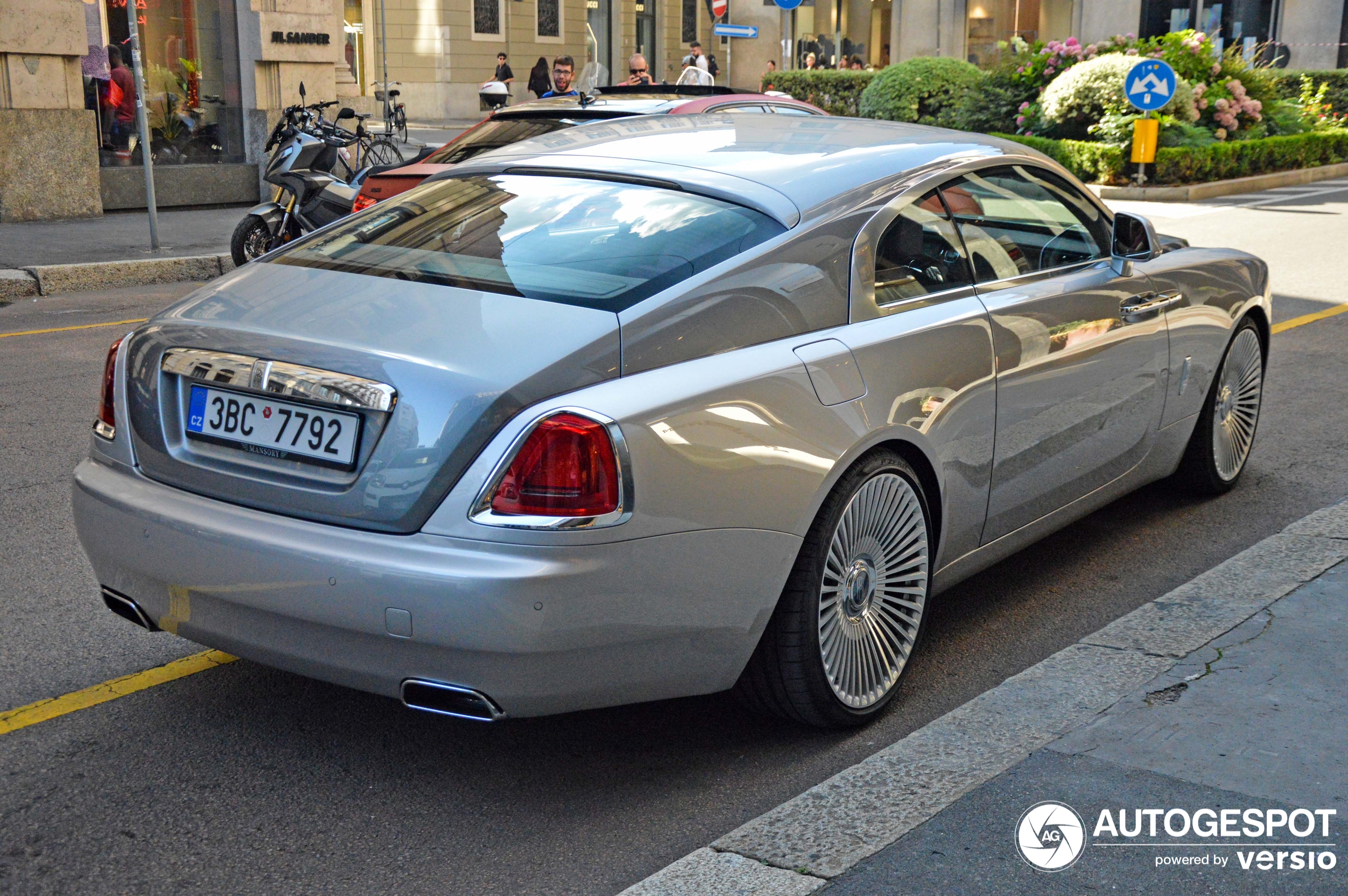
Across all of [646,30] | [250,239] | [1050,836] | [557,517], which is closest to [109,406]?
[557,517]

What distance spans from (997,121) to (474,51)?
870 inches

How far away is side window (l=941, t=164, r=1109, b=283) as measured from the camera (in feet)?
13.9

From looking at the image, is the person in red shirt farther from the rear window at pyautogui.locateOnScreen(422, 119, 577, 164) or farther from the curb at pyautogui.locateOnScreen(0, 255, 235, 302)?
the rear window at pyautogui.locateOnScreen(422, 119, 577, 164)

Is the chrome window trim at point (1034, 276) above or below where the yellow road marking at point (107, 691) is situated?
above

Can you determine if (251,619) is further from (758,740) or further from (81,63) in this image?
(81,63)

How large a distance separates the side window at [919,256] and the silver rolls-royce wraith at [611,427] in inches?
0.4

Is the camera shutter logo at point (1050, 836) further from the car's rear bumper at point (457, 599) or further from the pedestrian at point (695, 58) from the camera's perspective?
the pedestrian at point (695, 58)

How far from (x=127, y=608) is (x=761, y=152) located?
6.87 ft

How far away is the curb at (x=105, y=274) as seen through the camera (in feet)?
36.1

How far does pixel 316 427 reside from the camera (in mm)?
3082

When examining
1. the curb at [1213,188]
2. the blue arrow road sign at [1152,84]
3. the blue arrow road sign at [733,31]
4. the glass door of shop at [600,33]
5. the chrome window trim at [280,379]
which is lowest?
the curb at [1213,188]

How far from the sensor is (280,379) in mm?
3115

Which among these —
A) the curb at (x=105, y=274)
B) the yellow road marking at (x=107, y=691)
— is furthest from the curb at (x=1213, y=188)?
the yellow road marking at (x=107, y=691)

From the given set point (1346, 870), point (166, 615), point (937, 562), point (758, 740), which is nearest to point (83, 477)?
point (166, 615)
